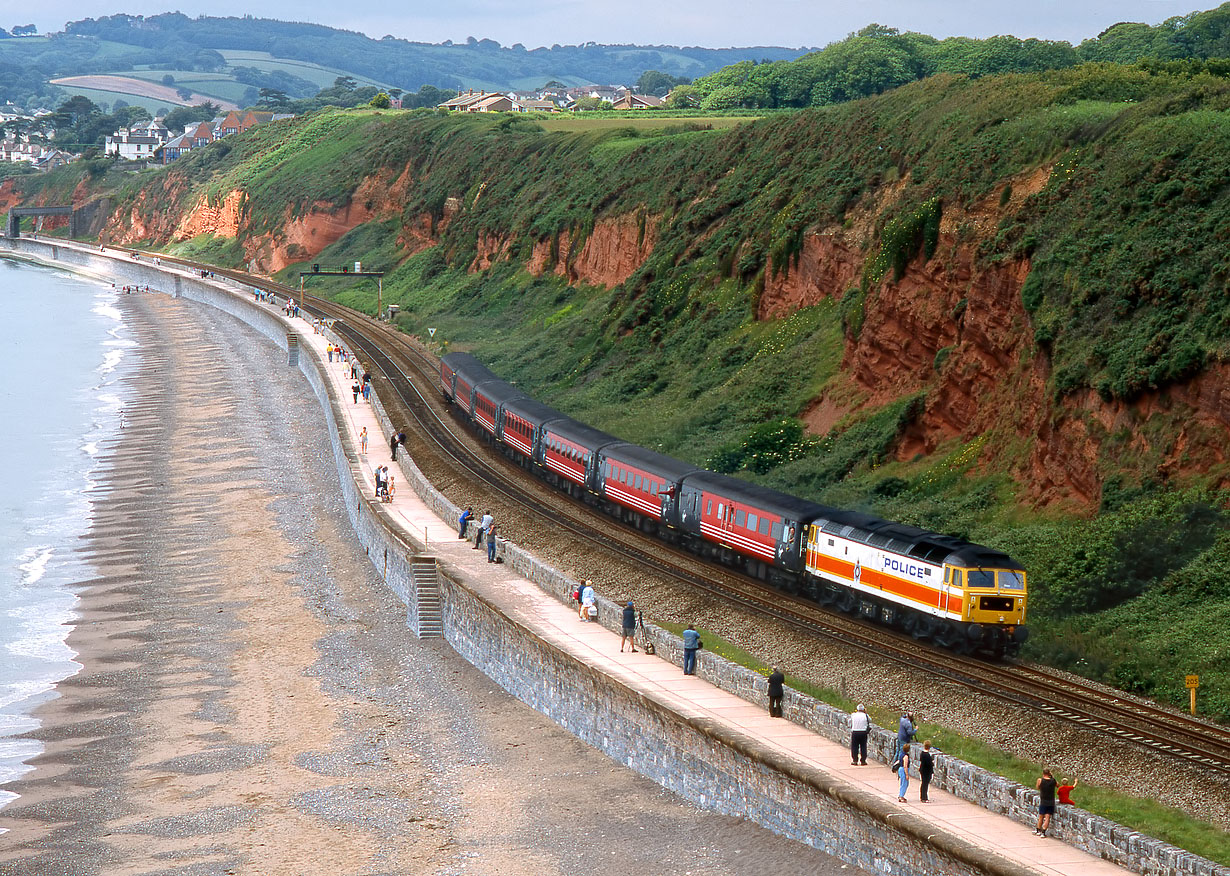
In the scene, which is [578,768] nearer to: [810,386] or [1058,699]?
[1058,699]

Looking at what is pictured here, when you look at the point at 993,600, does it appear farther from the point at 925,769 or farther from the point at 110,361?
the point at 110,361

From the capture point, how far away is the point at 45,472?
66.0 m

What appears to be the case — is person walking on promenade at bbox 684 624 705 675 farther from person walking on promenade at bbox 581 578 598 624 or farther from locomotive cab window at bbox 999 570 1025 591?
locomotive cab window at bbox 999 570 1025 591

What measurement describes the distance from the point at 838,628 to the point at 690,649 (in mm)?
5281

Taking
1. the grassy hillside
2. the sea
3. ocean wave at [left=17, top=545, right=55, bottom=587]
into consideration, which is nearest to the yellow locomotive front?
the grassy hillside

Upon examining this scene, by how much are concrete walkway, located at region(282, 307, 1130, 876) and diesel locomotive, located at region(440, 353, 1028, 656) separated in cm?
533

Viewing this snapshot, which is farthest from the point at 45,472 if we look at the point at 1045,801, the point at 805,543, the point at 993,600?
the point at 1045,801

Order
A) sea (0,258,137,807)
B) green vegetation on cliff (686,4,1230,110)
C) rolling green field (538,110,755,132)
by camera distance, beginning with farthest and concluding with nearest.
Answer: rolling green field (538,110,755,132)
green vegetation on cliff (686,4,1230,110)
sea (0,258,137,807)

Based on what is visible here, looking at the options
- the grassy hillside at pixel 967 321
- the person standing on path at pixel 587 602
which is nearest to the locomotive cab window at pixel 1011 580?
the grassy hillside at pixel 967 321

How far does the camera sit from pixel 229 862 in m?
25.9

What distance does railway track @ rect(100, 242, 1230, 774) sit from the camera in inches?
1037

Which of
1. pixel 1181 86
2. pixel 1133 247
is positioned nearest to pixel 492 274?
pixel 1181 86

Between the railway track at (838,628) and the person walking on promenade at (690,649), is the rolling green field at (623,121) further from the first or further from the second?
the person walking on promenade at (690,649)

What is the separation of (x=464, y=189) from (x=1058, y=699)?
102 metres
